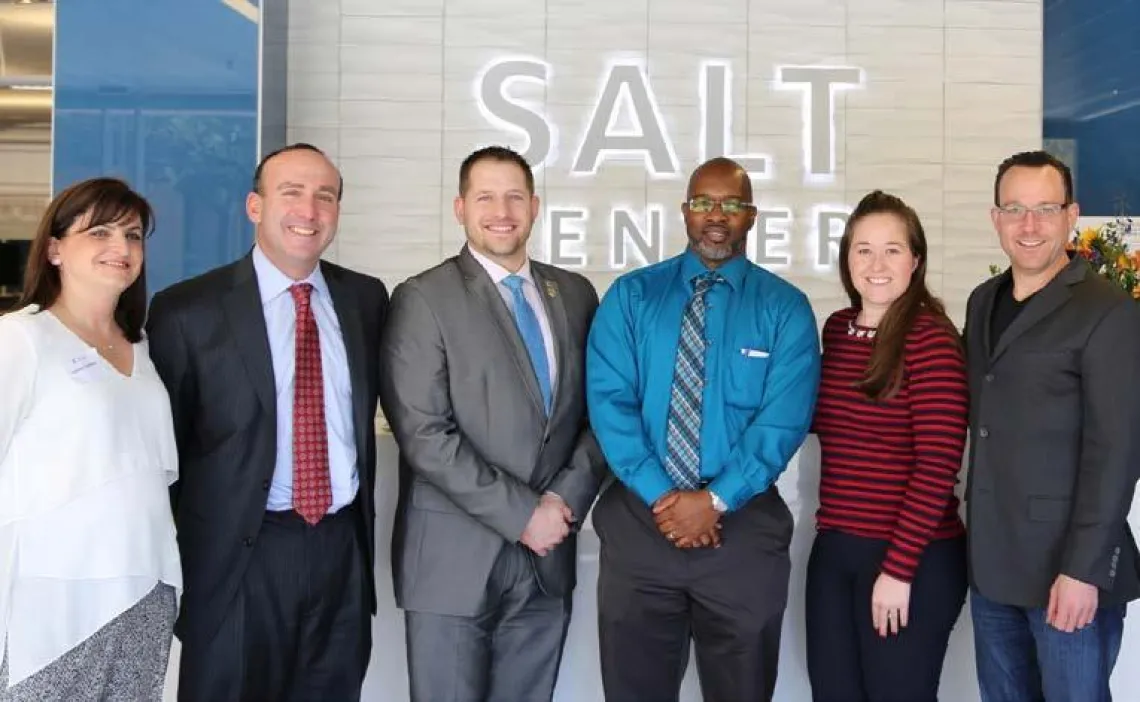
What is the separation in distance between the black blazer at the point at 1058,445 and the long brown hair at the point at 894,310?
7.0 inches

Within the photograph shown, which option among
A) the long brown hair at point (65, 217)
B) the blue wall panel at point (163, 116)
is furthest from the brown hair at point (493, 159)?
the blue wall panel at point (163, 116)

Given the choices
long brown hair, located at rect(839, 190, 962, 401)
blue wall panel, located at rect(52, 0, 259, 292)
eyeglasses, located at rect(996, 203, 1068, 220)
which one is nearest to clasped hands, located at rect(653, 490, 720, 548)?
long brown hair, located at rect(839, 190, 962, 401)

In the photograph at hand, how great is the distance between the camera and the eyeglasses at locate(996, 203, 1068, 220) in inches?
91.1

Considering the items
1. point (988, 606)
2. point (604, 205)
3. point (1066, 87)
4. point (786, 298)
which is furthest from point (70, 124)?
point (1066, 87)

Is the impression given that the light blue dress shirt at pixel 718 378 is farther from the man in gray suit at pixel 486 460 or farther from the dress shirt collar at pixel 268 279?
the dress shirt collar at pixel 268 279

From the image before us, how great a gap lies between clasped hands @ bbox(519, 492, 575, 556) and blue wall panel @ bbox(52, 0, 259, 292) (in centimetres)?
318

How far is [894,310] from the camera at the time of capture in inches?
93.7

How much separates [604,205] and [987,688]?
3.83m

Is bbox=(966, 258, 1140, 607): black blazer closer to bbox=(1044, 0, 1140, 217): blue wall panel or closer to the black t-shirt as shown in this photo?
the black t-shirt

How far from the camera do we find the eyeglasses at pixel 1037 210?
7.59ft

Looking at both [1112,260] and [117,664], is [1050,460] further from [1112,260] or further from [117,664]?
[117,664]

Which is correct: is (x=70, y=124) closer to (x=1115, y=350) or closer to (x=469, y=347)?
(x=469, y=347)

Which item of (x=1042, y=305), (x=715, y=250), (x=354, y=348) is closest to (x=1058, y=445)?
(x=1042, y=305)

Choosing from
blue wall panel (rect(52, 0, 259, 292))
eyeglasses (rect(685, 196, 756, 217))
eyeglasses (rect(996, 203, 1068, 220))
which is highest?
blue wall panel (rect(52, 0, 259, 292))
